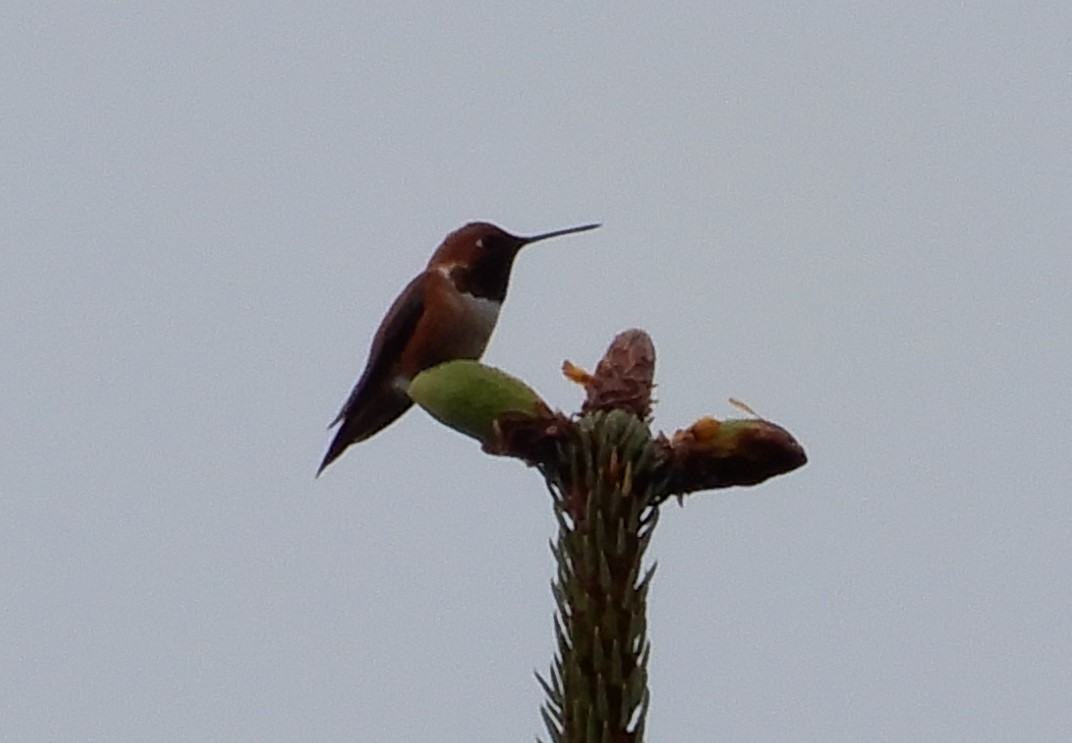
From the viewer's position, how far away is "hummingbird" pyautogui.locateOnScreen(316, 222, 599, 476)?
18.3ft

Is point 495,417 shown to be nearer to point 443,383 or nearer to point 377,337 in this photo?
point 443,383

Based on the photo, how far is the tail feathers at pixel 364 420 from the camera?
220 inches

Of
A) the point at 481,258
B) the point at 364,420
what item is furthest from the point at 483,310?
Result: the point at 364,420

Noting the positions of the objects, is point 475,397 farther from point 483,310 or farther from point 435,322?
point 483,310

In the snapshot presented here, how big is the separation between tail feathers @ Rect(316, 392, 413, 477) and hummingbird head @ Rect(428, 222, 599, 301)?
485 mm

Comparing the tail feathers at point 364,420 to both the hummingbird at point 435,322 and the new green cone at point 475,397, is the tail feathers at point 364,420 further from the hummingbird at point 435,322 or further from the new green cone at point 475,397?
the new green cone at point 475,397

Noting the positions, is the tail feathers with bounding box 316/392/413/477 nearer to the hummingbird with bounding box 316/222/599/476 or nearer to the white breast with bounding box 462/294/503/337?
the hummingbird with bounding box 316/222/599/476

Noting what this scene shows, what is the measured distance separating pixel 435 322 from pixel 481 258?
1.05 ft

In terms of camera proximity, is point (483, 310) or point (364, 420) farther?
point (483, 310)

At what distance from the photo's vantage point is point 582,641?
2.23 metres

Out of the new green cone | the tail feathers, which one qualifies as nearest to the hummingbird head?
the tail feathers

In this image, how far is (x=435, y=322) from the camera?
5699 millimetres

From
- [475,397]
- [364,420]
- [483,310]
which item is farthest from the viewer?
[483,310]

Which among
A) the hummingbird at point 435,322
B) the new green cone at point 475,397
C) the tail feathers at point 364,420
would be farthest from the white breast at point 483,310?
the new green cone at point 475,397
